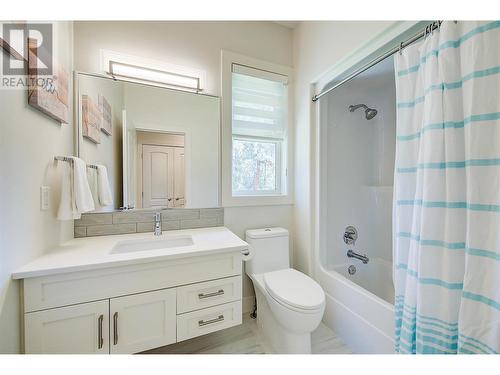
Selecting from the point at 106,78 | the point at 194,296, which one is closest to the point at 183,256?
the point at 194,296

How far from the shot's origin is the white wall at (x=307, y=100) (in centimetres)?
153

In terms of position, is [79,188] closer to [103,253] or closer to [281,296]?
[103,253]

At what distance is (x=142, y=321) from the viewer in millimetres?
1051

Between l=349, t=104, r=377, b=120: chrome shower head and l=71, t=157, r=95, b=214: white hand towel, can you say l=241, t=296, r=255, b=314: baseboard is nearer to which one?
l=71, t=157, r=95, b=214: white hand towel

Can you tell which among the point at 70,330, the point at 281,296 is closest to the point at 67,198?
the point at 70,330

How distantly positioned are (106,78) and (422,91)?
1.92 meters

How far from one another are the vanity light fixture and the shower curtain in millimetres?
1427

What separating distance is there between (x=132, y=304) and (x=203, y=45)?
74.7 inches

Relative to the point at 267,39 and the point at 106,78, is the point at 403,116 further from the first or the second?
the point at 106,78

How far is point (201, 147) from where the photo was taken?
1.68 m

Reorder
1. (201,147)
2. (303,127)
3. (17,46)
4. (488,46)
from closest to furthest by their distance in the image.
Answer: (488,46) → (17,46) → (201,147) → (303,127)

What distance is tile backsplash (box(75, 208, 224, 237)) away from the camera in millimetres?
1393

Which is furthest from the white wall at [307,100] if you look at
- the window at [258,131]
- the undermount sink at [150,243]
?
the undermount sink at [150,243]

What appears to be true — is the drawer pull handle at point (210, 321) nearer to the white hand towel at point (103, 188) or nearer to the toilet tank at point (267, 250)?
the toilet tank at point (267, 250)
